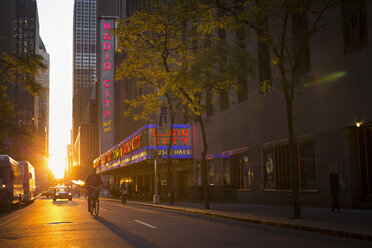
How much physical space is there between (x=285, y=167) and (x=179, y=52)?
908 centimetres

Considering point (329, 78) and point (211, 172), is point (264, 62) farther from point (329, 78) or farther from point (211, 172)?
point (211, 172)

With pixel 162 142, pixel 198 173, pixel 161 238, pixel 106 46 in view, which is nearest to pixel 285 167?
pixel 161 238

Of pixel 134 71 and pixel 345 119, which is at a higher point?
pixel 134 71

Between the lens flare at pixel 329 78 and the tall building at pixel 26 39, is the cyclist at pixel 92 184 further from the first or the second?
the tall building at pixel 26 39

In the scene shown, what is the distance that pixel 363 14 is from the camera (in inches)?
761

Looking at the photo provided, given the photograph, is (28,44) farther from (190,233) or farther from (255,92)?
(190,233)

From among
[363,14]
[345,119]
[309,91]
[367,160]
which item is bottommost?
[367,160]

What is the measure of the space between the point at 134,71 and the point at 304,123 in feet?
40.3

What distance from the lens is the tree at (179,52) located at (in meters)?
22.1

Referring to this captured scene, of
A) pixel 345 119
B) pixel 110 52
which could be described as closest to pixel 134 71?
pixel 345 119

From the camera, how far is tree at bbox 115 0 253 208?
22125 mm

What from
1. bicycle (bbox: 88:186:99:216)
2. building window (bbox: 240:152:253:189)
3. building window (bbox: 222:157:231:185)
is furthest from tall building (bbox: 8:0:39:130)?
bicycle (bbox: 88:186:99:216)

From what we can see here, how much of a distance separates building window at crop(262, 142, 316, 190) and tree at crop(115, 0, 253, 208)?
4428 mm

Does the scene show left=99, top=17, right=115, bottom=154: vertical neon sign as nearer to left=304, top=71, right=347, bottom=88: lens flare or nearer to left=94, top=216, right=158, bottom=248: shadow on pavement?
left=304, top=71, right=347, bottom=88: lens flare
